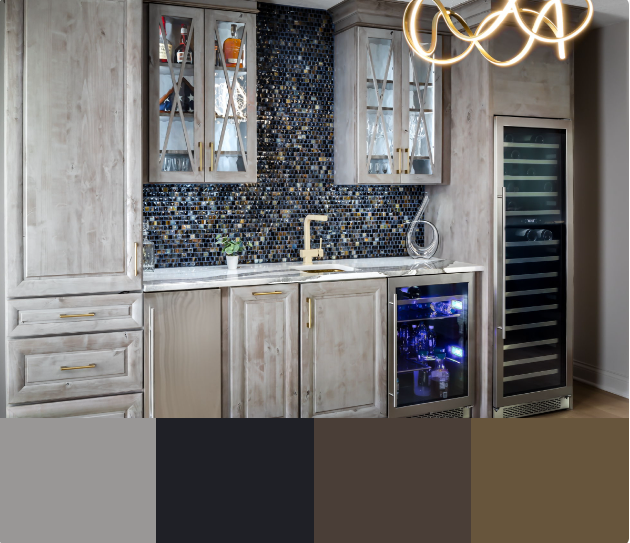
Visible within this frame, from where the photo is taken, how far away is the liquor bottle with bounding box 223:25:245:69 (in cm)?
332

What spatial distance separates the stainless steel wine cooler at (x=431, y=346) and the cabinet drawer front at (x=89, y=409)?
1.45 meters

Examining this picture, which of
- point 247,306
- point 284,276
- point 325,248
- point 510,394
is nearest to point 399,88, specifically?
point 325,248

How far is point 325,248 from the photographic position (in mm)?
3975

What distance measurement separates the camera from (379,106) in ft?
12.1

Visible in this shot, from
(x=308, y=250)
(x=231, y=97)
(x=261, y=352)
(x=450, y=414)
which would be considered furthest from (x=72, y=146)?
(x=450, y=414)

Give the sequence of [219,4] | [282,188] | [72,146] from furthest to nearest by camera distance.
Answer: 1. [282,188]
2. [219,4]
3. [72,146]

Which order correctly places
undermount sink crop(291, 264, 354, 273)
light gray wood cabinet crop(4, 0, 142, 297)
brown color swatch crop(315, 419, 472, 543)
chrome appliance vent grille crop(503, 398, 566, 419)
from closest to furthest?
brown color swatch crop(315, 419, 472, 543) → light gray wood cabinet crop(4, 0, 142, 297) → undermount sink crop(291, 264, 354, 273) → chrome appliance vent grille crop(503, 398, 566, 419)

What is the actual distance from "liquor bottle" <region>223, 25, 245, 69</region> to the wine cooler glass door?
1663mm

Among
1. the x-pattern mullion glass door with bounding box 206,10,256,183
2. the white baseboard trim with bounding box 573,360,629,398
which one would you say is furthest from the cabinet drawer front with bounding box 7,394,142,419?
the white baseboard trim with bounding box 573,360,629,398

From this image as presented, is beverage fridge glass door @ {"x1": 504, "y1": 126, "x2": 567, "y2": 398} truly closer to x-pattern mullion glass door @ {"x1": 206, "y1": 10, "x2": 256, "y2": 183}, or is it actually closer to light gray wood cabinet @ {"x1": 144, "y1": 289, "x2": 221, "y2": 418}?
x-pattern mullion glass door @ {"x1": 206, "y1": 10, "x2": 256, "y2": 183}

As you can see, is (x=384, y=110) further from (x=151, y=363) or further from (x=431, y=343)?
(x=151, y=363)

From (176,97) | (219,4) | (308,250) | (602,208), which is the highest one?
(219,4)

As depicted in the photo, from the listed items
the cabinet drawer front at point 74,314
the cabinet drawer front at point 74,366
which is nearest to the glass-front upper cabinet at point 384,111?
the cabinet drawer front at point 74,314

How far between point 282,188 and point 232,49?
2.90 feet
